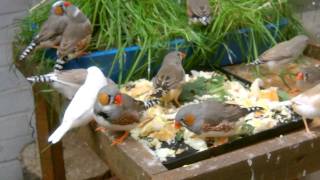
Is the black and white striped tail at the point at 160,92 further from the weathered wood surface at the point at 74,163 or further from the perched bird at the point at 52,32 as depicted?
the weathered wood surface at the point at 74,163

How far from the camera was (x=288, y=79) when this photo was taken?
1.50 meters

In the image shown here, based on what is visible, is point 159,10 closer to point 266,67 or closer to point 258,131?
point 266,67

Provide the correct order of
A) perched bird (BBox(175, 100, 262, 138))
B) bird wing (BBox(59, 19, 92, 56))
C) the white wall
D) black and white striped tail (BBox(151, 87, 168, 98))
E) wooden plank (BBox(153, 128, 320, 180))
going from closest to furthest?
1. wooden plank (BBox(153, 128, 320, 180))
2. perched bird (BBox(175, 100, 262, 138))
3. black and white striped tail (BBox(151, 87, 168, 98))
4. bird wing (BBox(59, 19, 92, 56))
5. the white wall

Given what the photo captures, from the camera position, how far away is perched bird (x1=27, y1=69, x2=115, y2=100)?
1.37m

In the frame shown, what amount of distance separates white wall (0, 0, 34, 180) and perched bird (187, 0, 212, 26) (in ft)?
2.46

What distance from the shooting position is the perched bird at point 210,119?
1.15 m

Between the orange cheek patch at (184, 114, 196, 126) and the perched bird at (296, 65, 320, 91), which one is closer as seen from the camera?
the orange cheek patch at (184, 114, 196, 126)

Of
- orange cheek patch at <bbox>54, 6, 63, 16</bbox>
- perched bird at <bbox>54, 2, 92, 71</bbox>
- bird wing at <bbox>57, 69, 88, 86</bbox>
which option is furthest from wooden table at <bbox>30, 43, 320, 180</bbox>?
orange cheek patch at <bbox>54, 6, 63, 16</bbox>

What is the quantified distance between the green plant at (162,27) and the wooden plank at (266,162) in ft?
1.49

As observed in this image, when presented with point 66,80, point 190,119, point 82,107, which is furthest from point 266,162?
point 66,80

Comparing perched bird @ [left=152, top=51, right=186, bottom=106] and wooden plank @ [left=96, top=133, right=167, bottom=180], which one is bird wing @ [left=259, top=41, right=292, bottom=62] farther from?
wooden plank @ [left=96, top=133, right=167, bottom=180]

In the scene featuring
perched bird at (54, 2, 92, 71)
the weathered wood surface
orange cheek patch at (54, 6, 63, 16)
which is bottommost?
the weathered wood surface

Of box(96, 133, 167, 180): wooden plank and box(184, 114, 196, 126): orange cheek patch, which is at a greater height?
box(184, 114, 196, 126): orange cheek patch

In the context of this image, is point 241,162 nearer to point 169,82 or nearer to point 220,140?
point 220,140
